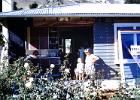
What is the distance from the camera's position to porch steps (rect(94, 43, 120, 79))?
14.3m

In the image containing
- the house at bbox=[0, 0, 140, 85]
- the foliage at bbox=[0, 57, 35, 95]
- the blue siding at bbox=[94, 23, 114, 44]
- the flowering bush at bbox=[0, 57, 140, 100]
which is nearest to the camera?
the flowering bush at bbox=[0, 57, 140, 100]

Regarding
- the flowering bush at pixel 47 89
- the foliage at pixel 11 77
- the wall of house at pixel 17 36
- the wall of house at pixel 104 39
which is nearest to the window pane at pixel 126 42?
the wall of house at pixel 104 39

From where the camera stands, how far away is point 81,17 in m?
14.7

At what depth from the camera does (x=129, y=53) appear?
13.8 metres

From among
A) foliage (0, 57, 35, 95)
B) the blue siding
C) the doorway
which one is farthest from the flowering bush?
the doorway

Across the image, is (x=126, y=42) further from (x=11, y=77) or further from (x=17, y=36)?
(x=11, y=77)

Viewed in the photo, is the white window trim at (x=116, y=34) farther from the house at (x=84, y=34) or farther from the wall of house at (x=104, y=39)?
the wall of house at (x=104, y=39)

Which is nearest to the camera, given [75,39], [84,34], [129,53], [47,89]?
[47,89]

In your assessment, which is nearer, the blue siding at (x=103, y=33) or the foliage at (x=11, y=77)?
the foliage at (x=11, y=77)

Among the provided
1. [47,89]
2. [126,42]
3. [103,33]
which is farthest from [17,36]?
[47,89]

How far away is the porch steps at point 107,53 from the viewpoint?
1427 centimetres

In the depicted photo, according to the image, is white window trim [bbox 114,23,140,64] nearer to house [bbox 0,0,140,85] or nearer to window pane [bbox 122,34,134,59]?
house [bbox 0,0,140,85]

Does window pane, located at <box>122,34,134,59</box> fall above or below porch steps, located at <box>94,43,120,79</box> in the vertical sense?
above

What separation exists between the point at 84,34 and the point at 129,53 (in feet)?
10.2
